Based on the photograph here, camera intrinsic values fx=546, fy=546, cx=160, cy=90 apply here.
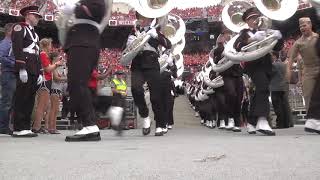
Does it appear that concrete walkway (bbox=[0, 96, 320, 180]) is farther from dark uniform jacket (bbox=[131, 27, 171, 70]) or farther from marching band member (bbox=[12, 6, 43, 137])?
dark uniform jacket (bbox=[131, 27, 171, 70])

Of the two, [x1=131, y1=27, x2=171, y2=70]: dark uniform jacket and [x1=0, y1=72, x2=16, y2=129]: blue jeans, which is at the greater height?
[x1=131, y1=27, x2=171, y2=70]: dark uniform jacket

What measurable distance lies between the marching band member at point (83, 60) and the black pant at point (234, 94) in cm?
364

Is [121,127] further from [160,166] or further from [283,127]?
[283,127]

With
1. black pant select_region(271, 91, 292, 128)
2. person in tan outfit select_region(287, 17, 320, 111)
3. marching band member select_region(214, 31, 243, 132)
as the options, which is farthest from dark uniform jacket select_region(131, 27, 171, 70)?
black pant select_region(271, 91, 292, 128)

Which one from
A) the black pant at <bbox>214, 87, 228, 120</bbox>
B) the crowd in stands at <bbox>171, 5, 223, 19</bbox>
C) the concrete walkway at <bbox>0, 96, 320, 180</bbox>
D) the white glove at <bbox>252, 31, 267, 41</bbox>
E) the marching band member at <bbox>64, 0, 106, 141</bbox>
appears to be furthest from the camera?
the crowd in stands at <bbox>171, 5, 223, 19</bbox>

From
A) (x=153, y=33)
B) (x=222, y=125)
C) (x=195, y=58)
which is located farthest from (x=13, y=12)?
(x=153, y=33)

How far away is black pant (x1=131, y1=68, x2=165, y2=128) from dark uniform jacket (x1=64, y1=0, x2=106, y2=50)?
4.59ft

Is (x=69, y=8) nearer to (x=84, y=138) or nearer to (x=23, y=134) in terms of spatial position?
(x=84, y=138)

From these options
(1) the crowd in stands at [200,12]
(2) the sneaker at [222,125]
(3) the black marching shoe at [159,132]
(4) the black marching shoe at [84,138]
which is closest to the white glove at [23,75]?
(4) the black marching shoe at [84,138]

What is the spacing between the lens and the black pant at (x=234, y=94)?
30.5 ft

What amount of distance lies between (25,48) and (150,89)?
1.76 meters

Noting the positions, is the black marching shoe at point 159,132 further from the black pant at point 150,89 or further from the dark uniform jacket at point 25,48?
the dark uniform jacket at point 25,48

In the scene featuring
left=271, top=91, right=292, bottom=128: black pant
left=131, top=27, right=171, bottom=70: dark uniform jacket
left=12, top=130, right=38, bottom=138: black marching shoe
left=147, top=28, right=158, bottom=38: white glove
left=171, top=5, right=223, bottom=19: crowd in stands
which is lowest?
left=12, top=130, right=38, bottom=138: black marching shoe

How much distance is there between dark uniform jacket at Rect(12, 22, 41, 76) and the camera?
7.10 meters
